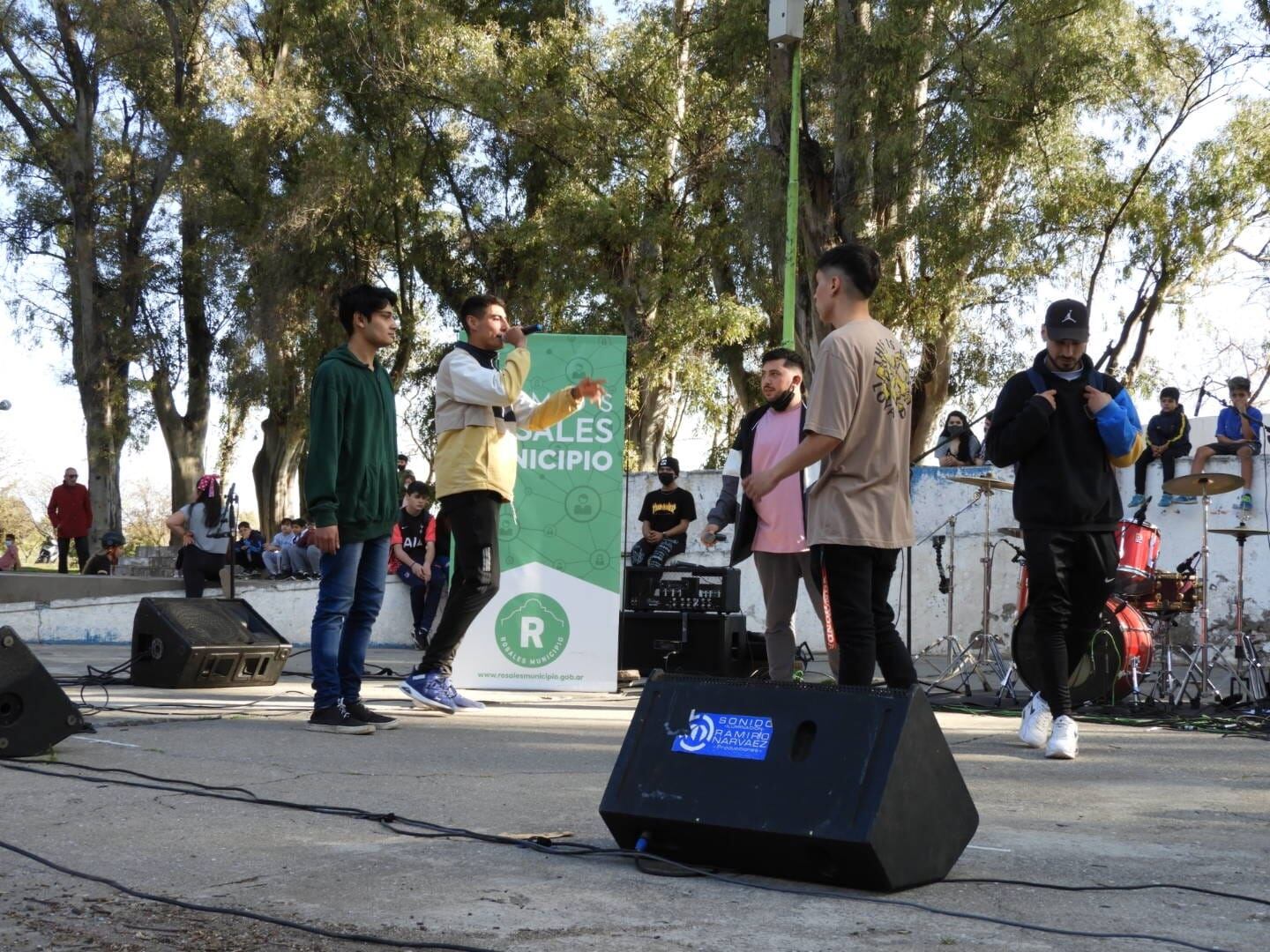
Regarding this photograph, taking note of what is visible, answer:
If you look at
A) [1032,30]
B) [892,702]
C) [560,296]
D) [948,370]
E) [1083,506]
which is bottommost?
[892,702]

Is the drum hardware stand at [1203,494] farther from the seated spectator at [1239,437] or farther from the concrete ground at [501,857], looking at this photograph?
the seated spectator at [1239,437]

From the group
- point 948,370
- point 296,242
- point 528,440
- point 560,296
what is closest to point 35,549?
point 296,242

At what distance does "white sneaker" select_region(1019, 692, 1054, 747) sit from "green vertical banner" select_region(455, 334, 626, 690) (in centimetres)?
338

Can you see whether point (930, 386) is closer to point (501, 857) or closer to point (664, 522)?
point (664, 522)

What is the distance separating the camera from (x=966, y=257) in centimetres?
2077

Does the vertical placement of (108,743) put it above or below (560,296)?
below

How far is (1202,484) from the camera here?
8.42 metres

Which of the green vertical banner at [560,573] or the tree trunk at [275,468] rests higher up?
the tree trunk at [275,468]

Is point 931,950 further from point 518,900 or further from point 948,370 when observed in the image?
point 948,370

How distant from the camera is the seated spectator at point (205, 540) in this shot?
1231cm

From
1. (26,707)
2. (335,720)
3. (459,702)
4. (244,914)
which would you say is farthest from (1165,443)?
(244,914)

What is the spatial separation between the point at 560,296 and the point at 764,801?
23.3m

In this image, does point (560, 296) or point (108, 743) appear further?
point (560, 296)

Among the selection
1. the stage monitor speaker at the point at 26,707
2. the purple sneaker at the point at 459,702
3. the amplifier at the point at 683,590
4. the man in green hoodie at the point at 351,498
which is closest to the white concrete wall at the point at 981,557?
the amplifier at the point at 683,590
